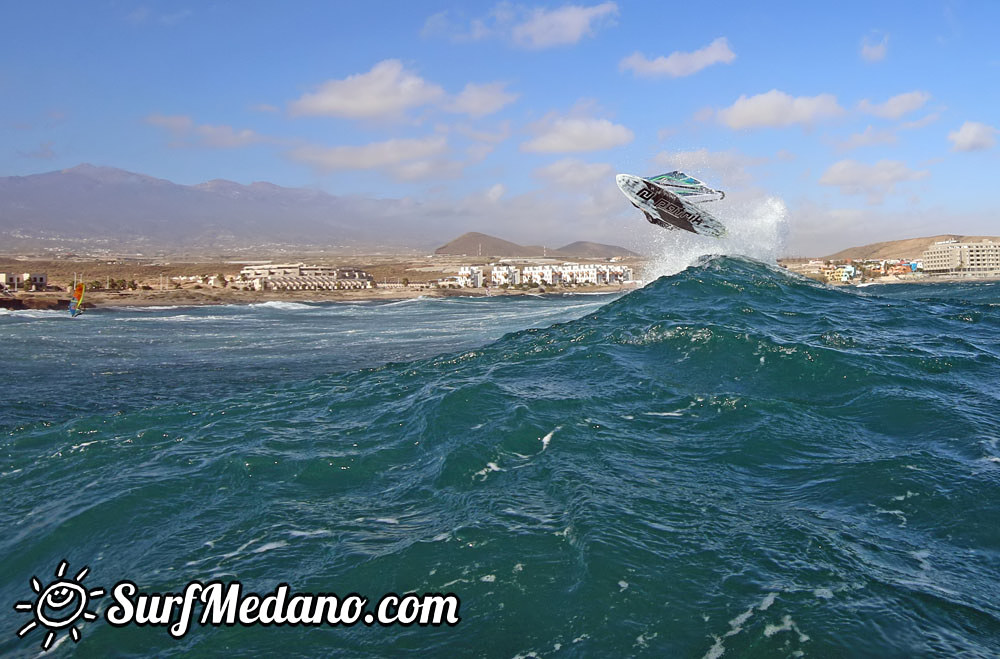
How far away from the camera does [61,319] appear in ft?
177

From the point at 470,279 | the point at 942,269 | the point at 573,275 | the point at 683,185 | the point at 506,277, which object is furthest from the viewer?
the point at 942,269

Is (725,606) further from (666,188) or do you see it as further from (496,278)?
(496,278)

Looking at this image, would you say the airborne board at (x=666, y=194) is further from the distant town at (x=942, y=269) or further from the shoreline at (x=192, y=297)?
the distant town at (x=942, y=269)

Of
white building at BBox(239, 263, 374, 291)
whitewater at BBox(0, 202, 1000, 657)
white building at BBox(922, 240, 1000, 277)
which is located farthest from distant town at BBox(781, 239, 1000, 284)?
whitewater at BBox(0, 202, 1000, 657)

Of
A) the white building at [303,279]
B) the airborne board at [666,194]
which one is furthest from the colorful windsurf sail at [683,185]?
the white building at [303,279]

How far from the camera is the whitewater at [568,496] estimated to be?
6.39m

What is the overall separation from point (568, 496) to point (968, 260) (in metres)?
181

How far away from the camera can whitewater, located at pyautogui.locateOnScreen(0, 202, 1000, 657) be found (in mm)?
6387

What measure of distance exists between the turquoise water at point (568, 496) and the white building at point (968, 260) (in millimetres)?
157947

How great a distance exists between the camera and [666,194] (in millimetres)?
38750

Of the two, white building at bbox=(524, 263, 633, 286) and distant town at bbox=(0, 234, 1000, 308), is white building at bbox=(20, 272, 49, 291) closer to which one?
distant town at bbox=(0, 234, 1000, 308)

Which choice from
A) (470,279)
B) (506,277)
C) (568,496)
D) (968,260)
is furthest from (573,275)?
(568,496)

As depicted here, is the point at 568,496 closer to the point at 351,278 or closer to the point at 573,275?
the point at 351,278

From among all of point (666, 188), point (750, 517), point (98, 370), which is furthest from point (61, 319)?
point (750, 517)
